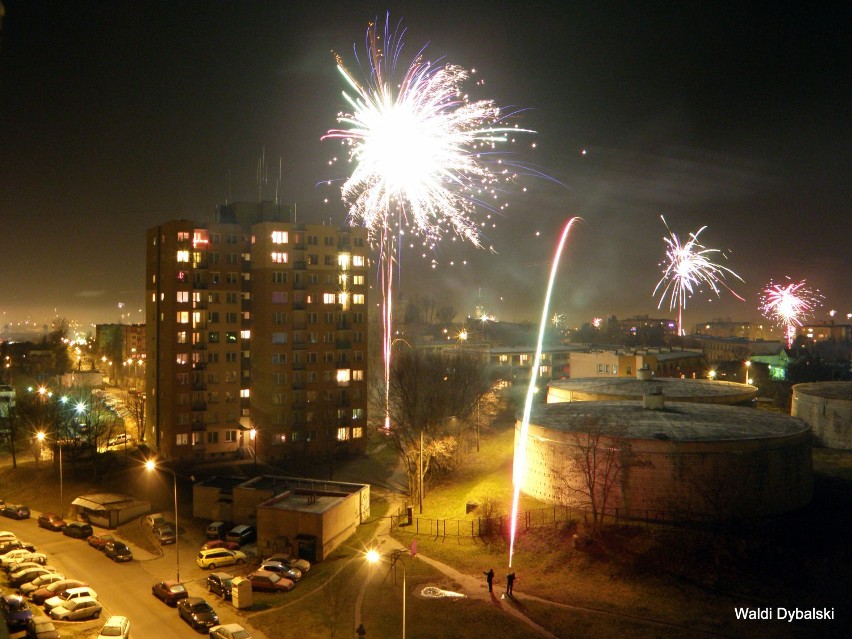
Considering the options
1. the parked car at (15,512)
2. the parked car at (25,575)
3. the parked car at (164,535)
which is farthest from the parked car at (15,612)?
the parked car at (15,512)

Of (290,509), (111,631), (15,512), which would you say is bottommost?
(15,512)

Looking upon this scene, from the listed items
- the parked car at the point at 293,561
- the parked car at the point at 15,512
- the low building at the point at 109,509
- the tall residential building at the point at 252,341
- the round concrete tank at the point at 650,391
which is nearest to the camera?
the parked car at the point at 293,561

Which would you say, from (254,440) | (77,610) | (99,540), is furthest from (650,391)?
(77,610)

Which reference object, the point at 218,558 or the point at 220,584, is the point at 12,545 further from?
the point at 220,584

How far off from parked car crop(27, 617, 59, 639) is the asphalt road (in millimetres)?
1294

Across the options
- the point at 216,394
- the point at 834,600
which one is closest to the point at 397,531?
the point at 834,600

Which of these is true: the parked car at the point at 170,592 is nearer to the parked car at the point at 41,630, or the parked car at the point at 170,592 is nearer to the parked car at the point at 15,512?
the parked car at the point at 41,630

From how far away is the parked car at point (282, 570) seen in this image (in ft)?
76.5

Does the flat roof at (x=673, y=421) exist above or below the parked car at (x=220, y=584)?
above

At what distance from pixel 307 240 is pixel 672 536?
32203mm

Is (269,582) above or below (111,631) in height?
below

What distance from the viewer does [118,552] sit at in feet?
86.5

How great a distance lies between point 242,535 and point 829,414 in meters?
34.2

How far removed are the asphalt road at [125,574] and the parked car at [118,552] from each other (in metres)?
0.23
